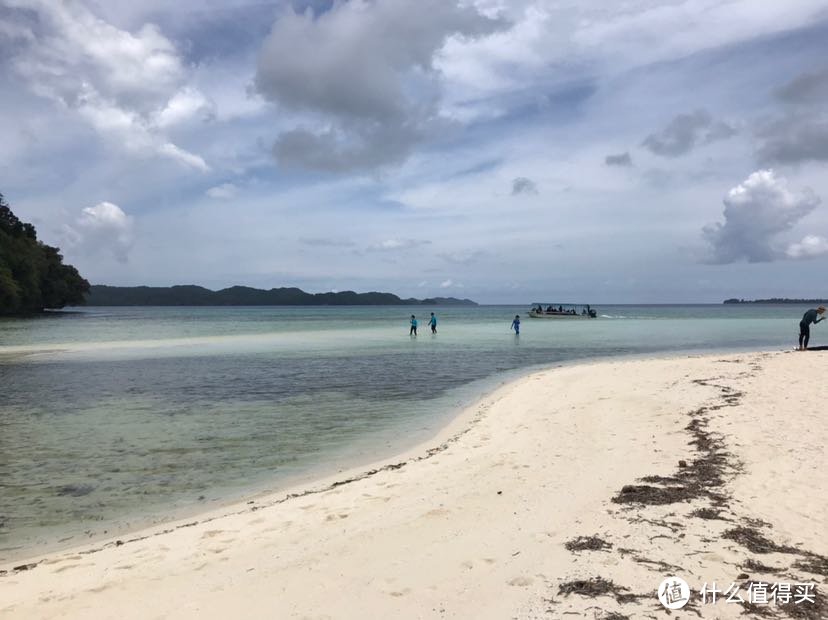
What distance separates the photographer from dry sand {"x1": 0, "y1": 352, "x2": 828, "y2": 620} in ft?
13.6

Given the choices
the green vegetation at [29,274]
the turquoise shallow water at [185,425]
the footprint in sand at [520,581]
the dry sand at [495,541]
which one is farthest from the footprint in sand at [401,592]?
the green vegetation at [29,274]

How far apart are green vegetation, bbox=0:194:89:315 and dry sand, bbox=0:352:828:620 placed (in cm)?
8139

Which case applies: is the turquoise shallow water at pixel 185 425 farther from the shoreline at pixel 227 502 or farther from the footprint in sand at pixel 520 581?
the footprint in sand at pixel 520 581

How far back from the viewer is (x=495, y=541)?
5.21m

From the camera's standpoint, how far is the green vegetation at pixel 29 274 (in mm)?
74350

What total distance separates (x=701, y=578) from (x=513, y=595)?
1.54 meters

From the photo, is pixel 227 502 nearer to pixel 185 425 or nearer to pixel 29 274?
pixel 185 425

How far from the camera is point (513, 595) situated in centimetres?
415

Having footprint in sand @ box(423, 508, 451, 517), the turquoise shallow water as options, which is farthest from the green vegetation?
footprint in sand @ box(423, 508, 451, 517)

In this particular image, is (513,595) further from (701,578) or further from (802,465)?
(802,465)

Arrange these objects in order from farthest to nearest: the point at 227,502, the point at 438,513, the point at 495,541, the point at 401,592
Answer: the point at 227,502 → the point at 438,513 → the point at 495,541 → the point at 401,592

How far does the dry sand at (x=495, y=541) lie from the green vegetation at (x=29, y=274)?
81393mm

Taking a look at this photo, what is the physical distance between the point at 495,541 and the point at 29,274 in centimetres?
→ 9545

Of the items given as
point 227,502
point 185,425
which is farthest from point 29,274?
point 227,502
